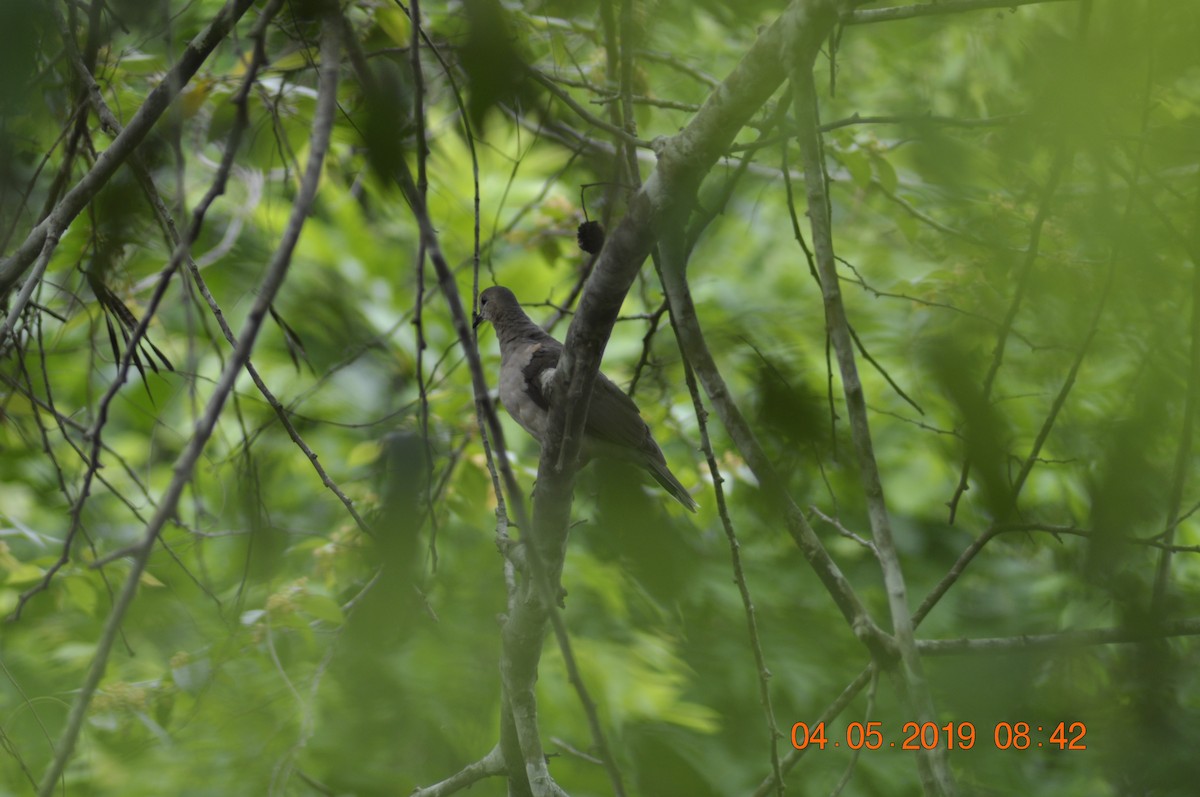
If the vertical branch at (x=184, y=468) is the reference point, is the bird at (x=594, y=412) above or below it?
above

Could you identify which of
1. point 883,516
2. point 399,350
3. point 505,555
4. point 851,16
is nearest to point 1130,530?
point 883,516

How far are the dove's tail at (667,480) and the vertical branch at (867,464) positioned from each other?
188 centimetres

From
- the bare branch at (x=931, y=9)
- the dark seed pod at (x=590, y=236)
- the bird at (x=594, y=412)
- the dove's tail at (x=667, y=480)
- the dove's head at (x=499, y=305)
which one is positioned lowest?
the dark seed pod at (x=590, y=236)

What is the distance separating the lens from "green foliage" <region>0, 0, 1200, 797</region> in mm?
2203

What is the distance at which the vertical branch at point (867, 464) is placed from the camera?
1.75 meters

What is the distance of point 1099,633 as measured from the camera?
226 centimetres

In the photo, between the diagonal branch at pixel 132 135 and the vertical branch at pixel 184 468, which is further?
the diagonal branch at pixel 132 135

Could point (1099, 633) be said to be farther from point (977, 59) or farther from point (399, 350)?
point (977, 59)

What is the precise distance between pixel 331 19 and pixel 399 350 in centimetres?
387
